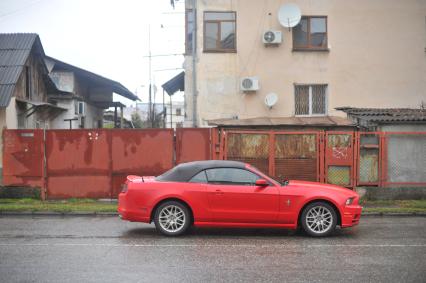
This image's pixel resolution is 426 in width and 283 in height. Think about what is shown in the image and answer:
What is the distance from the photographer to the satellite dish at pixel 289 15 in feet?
65.8

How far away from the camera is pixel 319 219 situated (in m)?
9.52

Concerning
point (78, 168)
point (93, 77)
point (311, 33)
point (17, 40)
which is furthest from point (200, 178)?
point (93, 77)

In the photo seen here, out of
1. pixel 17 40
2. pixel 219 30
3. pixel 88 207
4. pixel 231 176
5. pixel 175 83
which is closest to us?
pixel 231 176

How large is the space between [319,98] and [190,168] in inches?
500

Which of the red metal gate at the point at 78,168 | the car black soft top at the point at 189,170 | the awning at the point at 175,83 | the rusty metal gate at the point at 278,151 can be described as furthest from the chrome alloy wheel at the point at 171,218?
the awning at the point at 175,83

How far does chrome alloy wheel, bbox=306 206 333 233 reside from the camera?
949 cm

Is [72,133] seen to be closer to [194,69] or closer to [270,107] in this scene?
[194,69]

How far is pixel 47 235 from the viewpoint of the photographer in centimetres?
970

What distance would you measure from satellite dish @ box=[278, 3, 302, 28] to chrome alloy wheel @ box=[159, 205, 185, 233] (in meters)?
12.7

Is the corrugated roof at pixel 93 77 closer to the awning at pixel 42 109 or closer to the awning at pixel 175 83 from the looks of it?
the awning at pixel 175 83

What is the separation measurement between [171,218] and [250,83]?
11.6m

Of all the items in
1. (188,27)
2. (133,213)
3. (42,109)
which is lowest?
(133,213)

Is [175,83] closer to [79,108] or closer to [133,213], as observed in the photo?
[79,108]

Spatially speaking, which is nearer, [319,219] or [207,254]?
[207,254]
